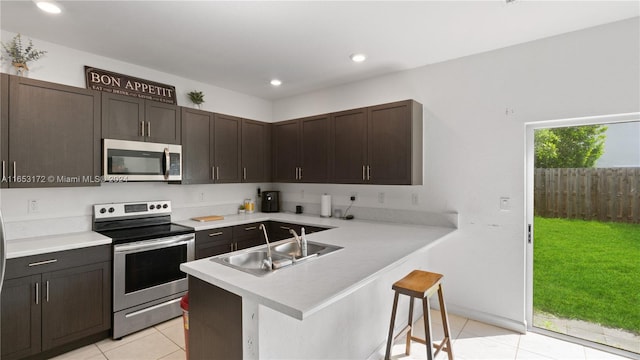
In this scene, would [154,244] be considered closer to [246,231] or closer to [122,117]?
[246,231]

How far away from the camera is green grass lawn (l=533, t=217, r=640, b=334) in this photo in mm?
2475

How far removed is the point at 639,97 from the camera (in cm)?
230

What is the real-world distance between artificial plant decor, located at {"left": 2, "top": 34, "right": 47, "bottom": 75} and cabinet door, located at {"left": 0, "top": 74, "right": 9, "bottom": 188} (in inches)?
11.0

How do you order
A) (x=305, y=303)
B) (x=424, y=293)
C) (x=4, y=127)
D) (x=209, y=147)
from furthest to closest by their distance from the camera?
1. (x=209, y=147)
2. (x=4, y=127)
3. (x=424, y=293)
4. (x=305, y=303)

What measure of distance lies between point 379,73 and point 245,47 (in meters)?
1.53

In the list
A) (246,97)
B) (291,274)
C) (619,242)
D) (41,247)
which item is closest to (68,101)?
(41,247)

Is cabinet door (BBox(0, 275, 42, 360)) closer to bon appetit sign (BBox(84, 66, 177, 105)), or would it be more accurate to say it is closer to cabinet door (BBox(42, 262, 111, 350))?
cabinet door (BBox(42, 262, 111, 350))

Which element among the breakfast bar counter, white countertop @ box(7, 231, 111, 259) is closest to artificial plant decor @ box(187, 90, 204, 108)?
white countertop @ box(7, 231, 111, 259)

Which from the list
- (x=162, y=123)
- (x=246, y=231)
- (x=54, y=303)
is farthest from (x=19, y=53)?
(x=246, y=231)

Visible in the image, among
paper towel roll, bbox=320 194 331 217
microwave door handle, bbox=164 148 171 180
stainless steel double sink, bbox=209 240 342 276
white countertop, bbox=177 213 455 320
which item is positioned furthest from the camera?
paper towel roll, bbox=320 194 331 217

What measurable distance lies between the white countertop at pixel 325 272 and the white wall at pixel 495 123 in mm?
491

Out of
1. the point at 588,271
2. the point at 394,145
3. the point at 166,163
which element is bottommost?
the point at 588,271

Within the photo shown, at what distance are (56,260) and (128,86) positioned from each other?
1.80 m

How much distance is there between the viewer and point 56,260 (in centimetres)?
237
